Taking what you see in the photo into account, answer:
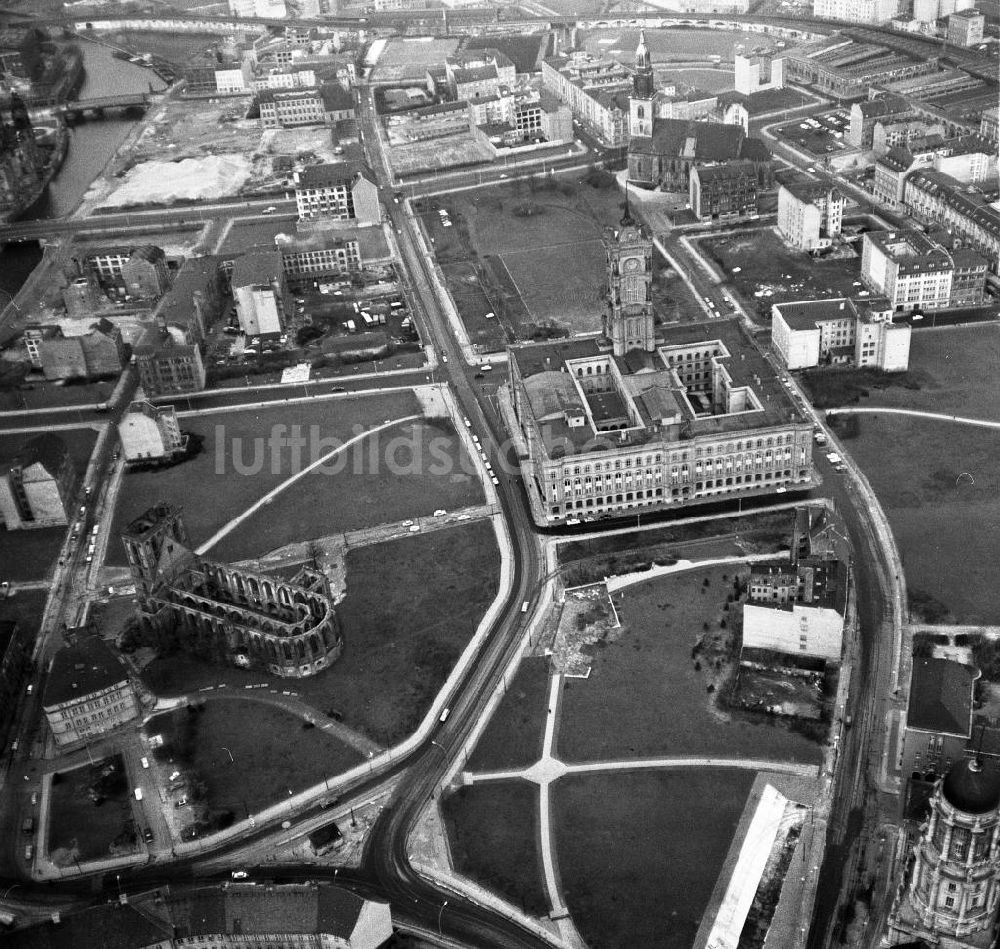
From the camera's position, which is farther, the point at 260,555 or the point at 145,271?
the point at 145,271

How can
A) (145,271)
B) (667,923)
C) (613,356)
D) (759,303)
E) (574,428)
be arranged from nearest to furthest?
(667,923) → (574,428) → (613,356) → (759,303) → (145,271)

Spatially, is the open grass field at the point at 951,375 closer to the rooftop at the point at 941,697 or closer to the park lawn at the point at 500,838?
the rooftop at the point at 941,697

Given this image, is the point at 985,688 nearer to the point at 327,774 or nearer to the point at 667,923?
the point at 667,923

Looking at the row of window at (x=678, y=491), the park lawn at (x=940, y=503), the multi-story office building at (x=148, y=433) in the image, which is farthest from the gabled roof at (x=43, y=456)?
the park lawn at (x=940, y=503)

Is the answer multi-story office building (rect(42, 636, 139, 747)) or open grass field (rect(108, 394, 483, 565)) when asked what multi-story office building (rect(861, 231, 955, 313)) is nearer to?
open grass field (rect(108, 394, 483, 565))

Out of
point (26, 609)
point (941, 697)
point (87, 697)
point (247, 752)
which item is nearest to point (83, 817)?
point (87, 697)

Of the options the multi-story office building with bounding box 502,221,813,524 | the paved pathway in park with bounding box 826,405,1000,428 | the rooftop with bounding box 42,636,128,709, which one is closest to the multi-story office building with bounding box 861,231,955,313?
the paved pathway in park with bounding box 826,405,1000,428

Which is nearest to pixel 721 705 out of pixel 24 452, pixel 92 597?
pixel 92 597
